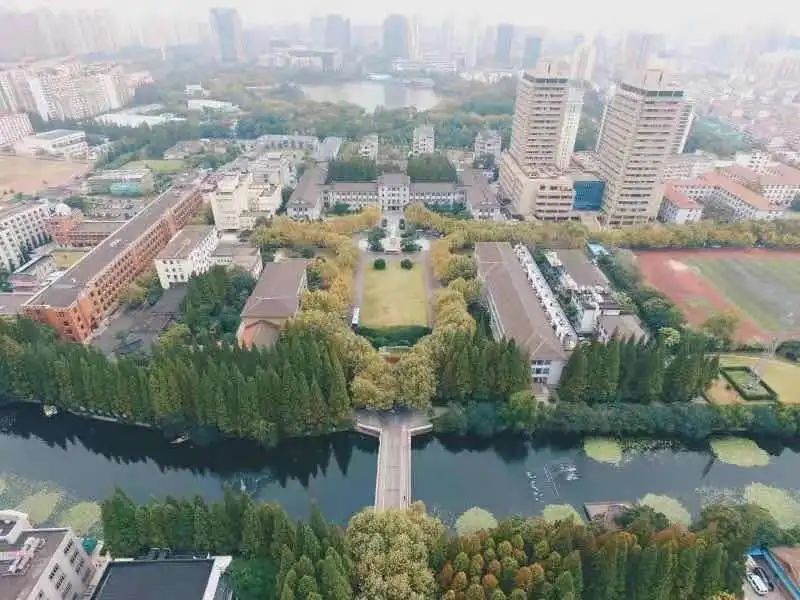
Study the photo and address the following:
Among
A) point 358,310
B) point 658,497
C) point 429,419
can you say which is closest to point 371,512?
point 429,419

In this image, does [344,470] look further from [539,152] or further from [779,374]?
[539,152]

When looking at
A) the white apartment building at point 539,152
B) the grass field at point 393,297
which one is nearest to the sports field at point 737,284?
the white apartment building at point 539,152

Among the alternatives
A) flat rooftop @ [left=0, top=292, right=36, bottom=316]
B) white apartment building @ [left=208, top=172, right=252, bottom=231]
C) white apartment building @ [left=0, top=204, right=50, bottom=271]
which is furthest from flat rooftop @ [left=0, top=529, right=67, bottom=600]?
white apartment building @ [left=0, top=204, right=50, bottom=271]

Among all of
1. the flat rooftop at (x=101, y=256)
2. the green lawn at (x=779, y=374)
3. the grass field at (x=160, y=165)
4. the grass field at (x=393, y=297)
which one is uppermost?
the flat rooftop at (x=101, y=256)

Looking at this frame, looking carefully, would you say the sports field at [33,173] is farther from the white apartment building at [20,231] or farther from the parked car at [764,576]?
the parked car at [764,576]

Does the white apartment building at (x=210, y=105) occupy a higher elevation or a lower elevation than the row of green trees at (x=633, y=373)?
lower

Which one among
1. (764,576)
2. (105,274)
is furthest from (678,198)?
(105,274)
